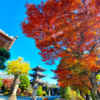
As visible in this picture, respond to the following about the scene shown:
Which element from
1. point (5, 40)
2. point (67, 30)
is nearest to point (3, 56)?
point (5, 40)

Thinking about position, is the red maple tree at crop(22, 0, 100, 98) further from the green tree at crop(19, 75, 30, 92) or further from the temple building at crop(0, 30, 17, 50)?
the green tree at crop(19, 75, 30, 92)

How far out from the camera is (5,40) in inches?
355

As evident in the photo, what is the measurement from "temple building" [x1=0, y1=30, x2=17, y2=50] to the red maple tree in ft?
20.1

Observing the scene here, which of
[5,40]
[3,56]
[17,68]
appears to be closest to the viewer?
[3,56]

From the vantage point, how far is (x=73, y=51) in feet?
11.2

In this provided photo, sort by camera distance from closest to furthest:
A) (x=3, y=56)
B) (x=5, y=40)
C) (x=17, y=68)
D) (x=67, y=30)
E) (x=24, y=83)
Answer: (x=67, y=30)
(x=3, y=56)
(x=5, y=40)
(x=17, y=68)
(x=24, y=83)

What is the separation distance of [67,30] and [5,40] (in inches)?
300

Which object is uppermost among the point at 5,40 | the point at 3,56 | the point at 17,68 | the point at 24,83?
the point at 5,40

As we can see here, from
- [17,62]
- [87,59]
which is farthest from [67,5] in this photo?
[17,62]

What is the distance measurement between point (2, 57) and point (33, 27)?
15.4 ft

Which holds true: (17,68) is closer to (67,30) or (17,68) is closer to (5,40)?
(5,40)

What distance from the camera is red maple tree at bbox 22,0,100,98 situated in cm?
301

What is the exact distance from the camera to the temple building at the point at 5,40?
8695 millimetres

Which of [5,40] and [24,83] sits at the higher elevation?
[5,40]
